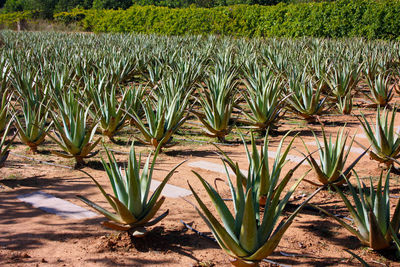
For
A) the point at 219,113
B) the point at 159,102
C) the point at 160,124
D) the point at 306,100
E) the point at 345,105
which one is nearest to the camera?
the point at 160,124

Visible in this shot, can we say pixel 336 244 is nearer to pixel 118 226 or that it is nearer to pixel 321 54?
pixel 118 226

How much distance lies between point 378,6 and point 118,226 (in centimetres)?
1734

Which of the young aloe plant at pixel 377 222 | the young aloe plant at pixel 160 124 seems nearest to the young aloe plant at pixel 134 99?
the young aloe plant at pixel 160 124

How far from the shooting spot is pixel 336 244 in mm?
3180

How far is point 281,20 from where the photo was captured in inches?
824

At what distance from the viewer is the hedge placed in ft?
57.7

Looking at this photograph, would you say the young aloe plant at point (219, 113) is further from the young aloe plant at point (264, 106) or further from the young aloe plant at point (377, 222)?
the young aloe plant at point (377, 222)

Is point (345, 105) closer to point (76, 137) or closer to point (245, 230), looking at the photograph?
point (76, 137)

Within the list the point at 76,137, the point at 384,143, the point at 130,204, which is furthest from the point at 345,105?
the point at 130,204

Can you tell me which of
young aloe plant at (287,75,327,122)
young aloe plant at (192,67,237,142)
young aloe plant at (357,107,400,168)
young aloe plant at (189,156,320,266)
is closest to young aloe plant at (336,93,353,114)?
young aloe plant at (287,75,327,122)

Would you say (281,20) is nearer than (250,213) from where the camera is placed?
No

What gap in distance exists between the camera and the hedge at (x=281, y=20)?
17.6m

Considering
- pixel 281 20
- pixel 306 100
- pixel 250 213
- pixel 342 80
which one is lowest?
pixel 250 213

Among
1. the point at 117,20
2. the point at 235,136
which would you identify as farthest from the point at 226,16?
the point at 235,136
